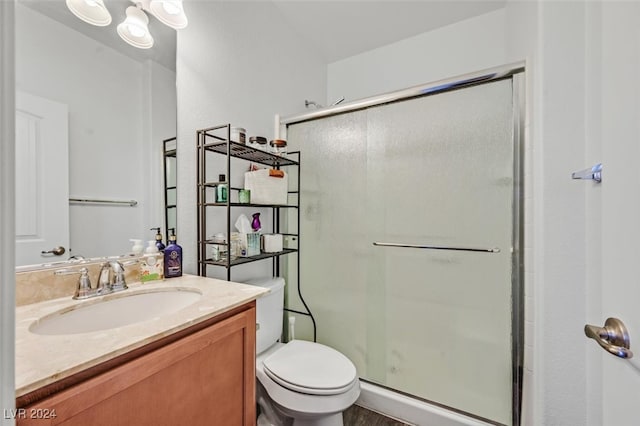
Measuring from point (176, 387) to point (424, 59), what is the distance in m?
2.35

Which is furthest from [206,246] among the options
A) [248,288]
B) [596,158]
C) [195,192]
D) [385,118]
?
[596,158]

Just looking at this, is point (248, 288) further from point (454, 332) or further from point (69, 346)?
point (454, 332)

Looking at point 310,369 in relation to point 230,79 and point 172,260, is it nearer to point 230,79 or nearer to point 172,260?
point 172,260

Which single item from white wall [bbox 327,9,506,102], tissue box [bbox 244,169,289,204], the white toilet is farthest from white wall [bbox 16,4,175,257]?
white wall [bbox 327,9,506,102]

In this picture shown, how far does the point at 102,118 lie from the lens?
963 mm

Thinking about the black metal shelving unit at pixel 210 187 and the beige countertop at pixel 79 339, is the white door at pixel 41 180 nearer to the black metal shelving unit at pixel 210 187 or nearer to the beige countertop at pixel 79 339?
the beige countertop at pixel 79 339

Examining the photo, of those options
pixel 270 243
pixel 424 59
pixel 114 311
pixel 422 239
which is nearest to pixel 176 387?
pixel 114 311

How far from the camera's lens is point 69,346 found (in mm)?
546

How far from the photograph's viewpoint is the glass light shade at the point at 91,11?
0.88m

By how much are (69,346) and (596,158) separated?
161cm

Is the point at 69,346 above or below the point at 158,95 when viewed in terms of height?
below

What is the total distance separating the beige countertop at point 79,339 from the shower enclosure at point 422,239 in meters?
0.85
